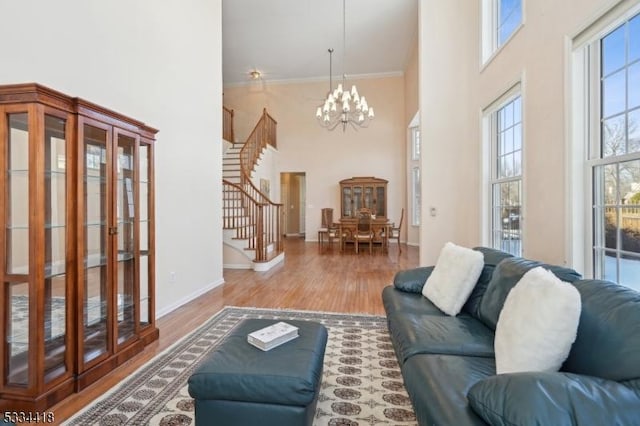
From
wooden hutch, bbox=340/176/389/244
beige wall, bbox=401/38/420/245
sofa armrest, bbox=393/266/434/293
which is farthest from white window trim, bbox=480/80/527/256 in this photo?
wooden hutch, bbox=340/176/389/244

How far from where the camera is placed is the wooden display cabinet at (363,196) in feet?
31.0

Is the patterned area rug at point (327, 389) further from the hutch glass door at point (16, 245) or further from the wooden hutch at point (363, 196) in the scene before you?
the wooden hutch at point (363, 196)

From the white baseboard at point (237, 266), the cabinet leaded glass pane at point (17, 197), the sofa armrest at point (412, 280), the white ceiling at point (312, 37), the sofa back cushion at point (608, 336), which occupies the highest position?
the white ceiling at point (312, 37)

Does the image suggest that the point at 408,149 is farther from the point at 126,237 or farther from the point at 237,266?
the point at 126,237

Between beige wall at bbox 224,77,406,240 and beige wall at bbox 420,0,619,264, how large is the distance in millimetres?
5290

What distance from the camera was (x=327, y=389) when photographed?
2.03 metres

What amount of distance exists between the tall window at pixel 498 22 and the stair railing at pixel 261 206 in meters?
4.21

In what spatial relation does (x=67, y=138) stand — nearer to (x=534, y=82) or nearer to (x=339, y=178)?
(x=534, y=82)

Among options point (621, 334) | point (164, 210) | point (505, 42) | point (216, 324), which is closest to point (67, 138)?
point (164, 210)

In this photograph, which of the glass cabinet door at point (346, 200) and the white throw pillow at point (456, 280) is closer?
the white throw pillow at point (456, 280)

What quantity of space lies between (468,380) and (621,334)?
0.58m

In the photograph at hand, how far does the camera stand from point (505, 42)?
129 inches

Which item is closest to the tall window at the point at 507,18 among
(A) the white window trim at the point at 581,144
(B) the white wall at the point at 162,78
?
(A) the white window trim at the point at 581,144

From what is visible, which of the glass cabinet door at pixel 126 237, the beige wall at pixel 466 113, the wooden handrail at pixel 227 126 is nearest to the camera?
the glass cabinet door at pixel 126 237
